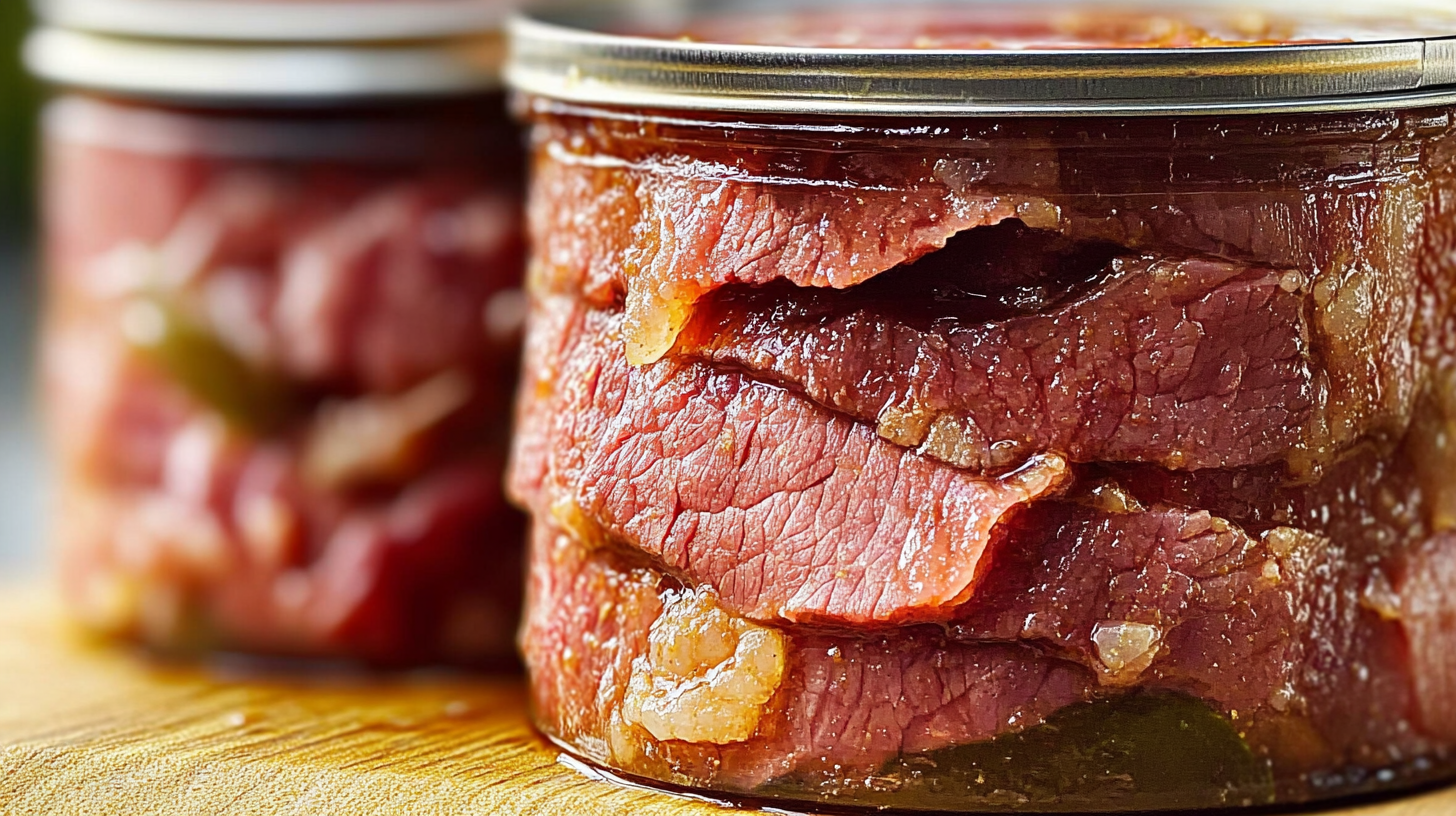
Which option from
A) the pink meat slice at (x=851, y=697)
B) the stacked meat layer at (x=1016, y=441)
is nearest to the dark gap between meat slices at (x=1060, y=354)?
the stacked meat layer at (x=1016, y=441)

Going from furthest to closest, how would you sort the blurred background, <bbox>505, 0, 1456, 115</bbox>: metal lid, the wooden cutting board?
1. the blurred background
2. the wooden cutting board
3. <bbox>505, 0, 1456, 115</bbox>: metal lid

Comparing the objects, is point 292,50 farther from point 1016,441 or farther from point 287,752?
point 1016,441

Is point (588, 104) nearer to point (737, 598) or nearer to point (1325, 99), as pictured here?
point (737, 598)

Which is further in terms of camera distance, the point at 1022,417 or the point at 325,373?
the point at 325,373

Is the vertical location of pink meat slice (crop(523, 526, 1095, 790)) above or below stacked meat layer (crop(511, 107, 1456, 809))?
below

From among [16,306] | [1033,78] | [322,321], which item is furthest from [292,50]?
[16,306]

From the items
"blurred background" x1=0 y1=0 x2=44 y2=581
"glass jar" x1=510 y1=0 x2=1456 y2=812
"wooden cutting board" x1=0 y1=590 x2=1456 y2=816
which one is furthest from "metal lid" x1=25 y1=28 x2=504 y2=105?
"blurred background" x1=0 y1=0 x2=44 y2=581

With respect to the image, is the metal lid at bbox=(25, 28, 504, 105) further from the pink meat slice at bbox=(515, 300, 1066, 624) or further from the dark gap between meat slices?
the dark gap between meat slices

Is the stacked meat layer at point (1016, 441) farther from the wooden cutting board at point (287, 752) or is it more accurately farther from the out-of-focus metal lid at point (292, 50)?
the out-of-focus metal lid at point (292, 50)
